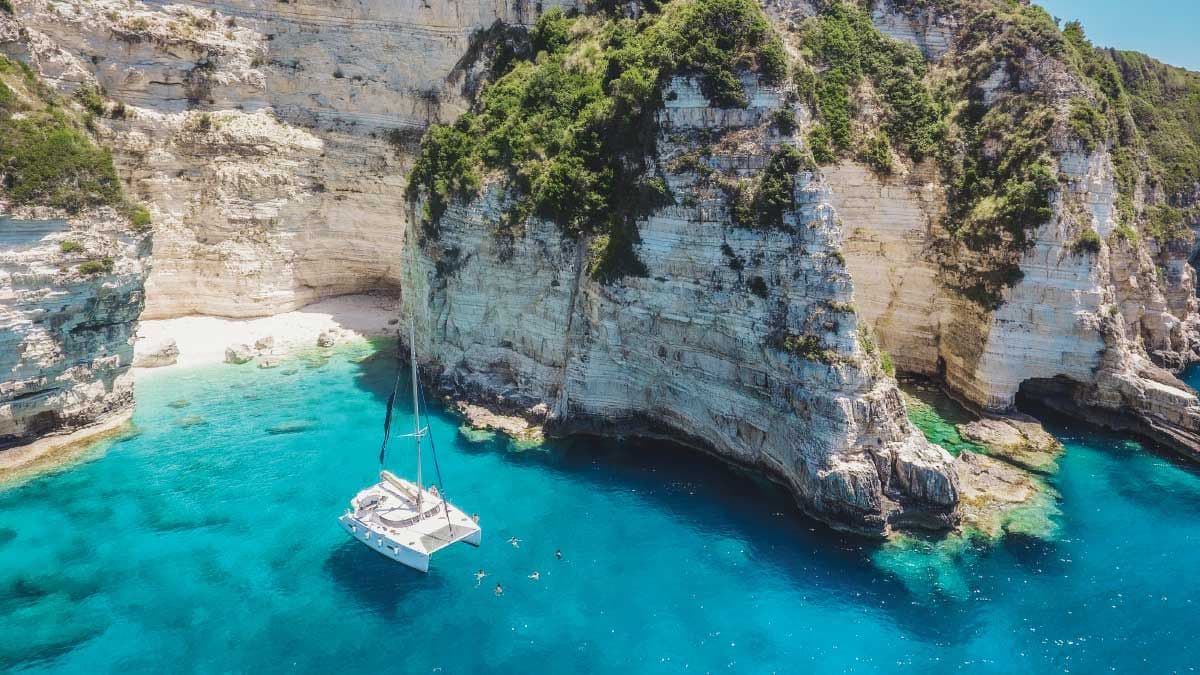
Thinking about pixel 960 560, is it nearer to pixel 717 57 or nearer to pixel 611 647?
pixel 611 647

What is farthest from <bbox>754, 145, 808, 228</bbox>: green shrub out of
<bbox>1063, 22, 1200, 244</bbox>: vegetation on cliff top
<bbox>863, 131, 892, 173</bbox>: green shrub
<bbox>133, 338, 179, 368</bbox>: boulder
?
<bbox>133, 338, 179, 368</bbox>: boulder

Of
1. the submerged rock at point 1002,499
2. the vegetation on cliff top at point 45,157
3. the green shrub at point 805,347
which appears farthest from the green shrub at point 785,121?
the vegetation on cliff top at point 45,157

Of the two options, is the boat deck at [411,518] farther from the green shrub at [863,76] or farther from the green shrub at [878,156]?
the green shrub at [878,156]

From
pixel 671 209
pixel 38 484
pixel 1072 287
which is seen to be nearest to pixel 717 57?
pixel 671 209

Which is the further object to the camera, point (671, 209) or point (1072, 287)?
point (1072, 287)

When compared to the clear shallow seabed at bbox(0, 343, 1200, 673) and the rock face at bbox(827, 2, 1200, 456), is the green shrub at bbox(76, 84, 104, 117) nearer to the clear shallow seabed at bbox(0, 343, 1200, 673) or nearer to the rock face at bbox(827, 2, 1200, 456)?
the clear shallow seabed at bbox(0, 343, 1200, 673)

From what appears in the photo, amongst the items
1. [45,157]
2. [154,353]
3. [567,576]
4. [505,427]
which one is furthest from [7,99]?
[567,576]
